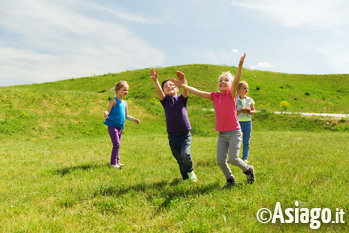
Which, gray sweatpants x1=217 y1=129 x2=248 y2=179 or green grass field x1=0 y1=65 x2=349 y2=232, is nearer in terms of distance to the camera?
green grass field x1=0 y1=65 x2=349 y2=232

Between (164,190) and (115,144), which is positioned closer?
(164,190)

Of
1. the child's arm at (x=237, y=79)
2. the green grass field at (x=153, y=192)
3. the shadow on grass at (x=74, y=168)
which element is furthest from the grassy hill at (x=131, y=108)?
the child's arm at (x=237, y=79)

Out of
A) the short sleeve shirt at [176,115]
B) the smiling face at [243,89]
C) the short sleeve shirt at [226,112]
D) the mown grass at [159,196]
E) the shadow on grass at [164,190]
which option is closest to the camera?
the mown grass at [159,196]

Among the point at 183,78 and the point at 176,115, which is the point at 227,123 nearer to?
the point at 176,115

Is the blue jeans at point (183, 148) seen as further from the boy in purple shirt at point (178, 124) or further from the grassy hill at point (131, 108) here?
the grassy hill at point (131, 108)

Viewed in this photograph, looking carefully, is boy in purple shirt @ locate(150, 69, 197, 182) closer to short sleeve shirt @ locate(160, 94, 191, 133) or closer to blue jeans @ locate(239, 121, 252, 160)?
short sleeve shirt @ locate(160, 94, 191, 133)

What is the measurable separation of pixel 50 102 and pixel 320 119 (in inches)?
811

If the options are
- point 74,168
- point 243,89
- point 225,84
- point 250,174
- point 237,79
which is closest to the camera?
point 237,79

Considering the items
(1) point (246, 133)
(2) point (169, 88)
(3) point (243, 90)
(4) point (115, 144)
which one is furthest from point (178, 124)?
(1) point (246, 133)

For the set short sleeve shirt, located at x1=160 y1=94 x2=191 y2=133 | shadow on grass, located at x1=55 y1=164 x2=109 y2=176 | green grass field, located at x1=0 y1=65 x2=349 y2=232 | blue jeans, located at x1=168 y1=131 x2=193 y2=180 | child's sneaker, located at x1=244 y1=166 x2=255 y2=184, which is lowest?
shadow on grass, located at x1=55 y1=164 x2=109 y2=176

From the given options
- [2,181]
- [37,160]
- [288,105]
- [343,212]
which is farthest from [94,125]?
[288,105]

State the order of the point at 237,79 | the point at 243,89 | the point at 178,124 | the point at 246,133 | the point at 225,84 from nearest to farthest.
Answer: the point at 237,79 → the point at 225,84 → the point at 178,124 → the point at 243,89 → the point at 246,133

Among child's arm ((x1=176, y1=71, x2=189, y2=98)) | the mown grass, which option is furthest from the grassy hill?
child's arm ((x1=176, y1=71, x2=189, y2=98))

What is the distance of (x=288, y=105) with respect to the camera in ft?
89.7
